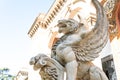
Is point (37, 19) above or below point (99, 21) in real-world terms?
above

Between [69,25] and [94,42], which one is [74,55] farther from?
[69,25]

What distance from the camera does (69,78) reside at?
3354mm

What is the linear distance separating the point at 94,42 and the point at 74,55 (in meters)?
0.38

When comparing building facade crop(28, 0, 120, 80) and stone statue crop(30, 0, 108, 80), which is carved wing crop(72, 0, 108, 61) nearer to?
stone statue crop(30, 0, 108, 80)

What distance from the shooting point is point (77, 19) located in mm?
11102

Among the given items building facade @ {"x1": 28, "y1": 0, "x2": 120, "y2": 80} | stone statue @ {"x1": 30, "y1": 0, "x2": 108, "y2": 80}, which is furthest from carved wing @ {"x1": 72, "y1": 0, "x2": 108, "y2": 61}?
building facade @ {"x1": 28, "y1": 0, "x2": 120, "y2": 80}

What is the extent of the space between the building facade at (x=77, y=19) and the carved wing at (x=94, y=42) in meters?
2.98

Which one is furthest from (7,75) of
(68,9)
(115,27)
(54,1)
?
(115,27)

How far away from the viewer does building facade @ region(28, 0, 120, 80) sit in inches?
308

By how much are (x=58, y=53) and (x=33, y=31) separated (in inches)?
660

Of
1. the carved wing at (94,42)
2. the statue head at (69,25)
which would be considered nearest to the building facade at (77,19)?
the carved wing at (94,42)

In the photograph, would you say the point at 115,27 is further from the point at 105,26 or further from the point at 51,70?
the point at 51,70

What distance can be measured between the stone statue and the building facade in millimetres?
3119

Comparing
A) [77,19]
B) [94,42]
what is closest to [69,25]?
→ [94,42]
